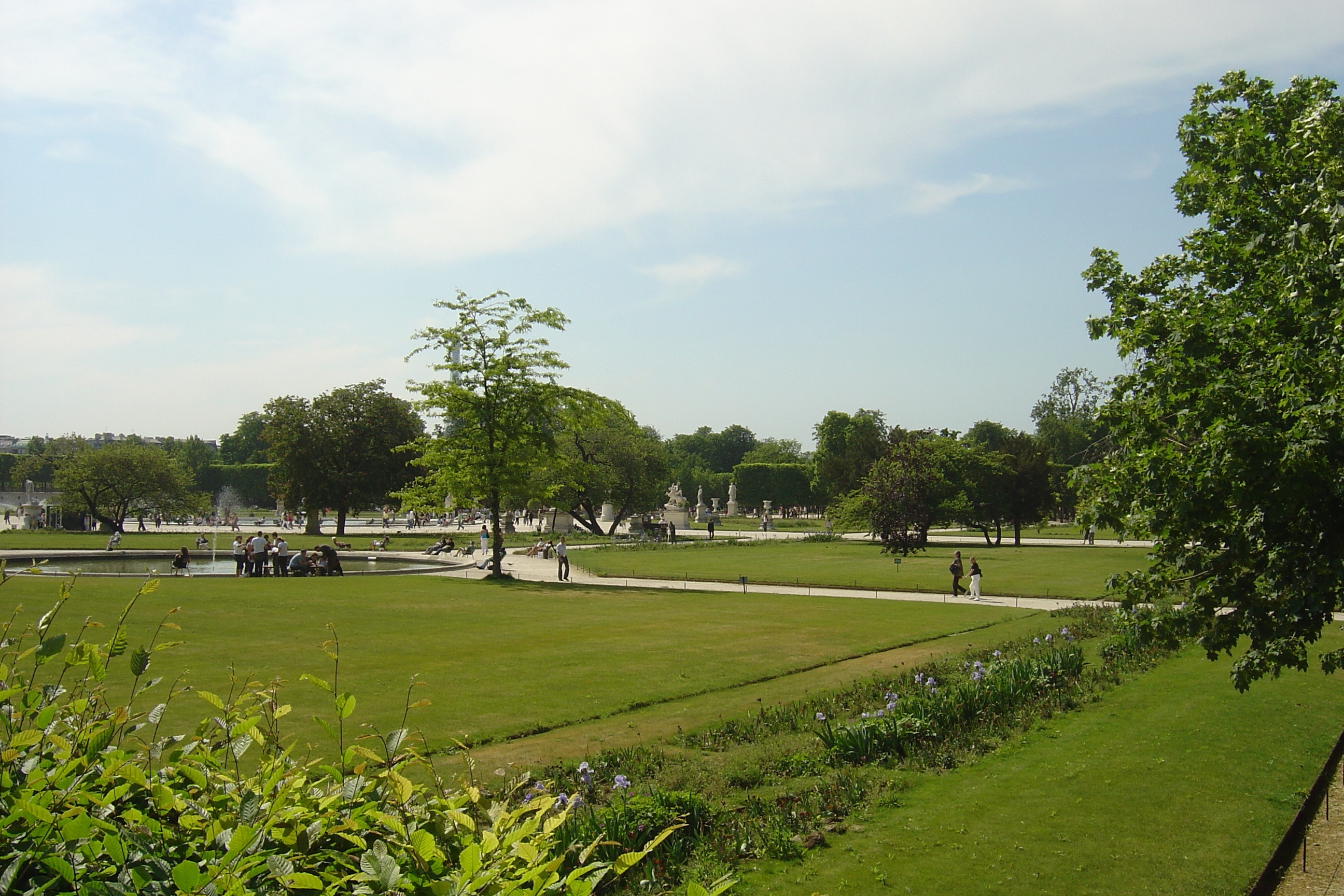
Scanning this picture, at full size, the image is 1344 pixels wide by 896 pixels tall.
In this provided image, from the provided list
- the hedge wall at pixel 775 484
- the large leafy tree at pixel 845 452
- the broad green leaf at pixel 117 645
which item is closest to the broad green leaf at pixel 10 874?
the broad green leaf at pixel 117 645

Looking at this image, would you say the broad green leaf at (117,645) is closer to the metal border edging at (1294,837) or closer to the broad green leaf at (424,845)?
the broad green leaf at (424,845)

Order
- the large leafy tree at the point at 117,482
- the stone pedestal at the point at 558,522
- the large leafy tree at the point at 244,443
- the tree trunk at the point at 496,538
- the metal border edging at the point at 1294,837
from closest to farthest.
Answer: the metal border edging at the point at 1294,837 < the tree trunk at the point at 496,538 < the large leafy tree at the point at 117,482 < the stone pedestal at the point at 558,522 < the large leafy tree at the point at 244,443

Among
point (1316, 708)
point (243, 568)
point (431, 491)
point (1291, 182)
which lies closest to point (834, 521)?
point (431, 491)

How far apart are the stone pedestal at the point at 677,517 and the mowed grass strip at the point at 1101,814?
189ft

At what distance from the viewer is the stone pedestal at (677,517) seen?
69.3 metres

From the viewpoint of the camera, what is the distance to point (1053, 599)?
25.0 m

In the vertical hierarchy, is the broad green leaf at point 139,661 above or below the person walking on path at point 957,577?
above

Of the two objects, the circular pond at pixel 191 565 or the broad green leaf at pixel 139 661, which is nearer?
the broad green leaf at pixel 139 661

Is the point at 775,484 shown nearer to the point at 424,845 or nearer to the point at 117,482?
the point at 117,482

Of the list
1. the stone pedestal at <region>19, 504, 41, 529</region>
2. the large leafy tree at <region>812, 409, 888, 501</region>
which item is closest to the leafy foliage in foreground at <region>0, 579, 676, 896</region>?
the large leafy tree at <region>812, 409, 888, 501</region>

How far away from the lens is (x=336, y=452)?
59.2m

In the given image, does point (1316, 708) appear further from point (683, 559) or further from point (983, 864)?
point (683, 559)

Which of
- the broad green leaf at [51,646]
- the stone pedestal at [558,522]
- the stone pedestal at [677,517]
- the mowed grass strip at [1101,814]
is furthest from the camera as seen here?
the stone pedestal at [677,517]

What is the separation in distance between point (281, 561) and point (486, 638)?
1707cm
